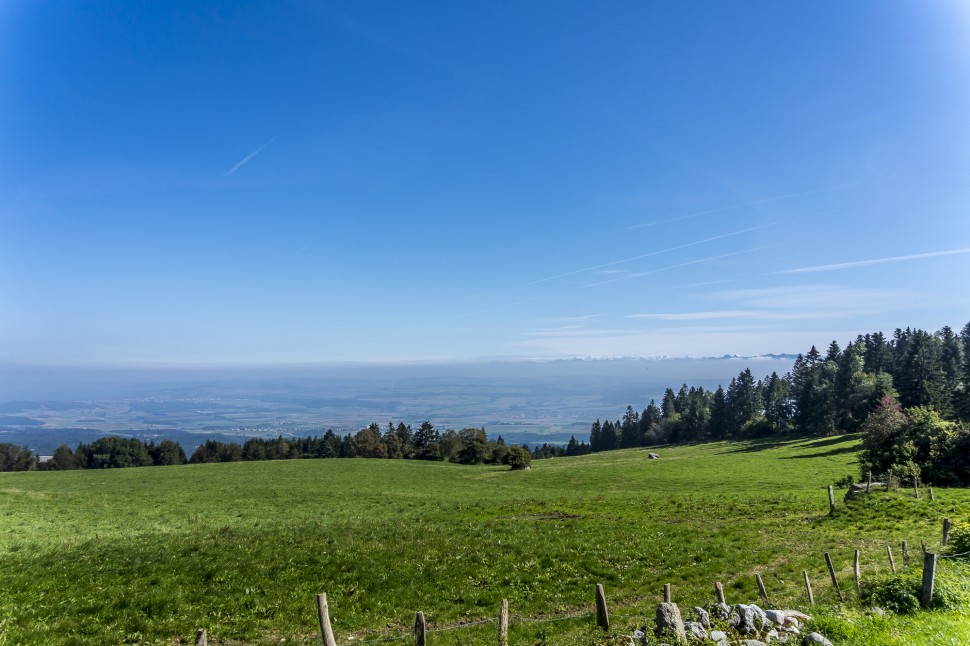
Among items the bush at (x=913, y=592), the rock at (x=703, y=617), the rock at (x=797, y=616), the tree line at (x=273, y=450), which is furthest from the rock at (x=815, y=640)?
the tree line at (x=273, y=450)

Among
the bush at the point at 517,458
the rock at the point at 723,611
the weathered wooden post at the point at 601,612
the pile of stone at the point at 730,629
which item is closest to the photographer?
the pile of stone at the point at 730,629

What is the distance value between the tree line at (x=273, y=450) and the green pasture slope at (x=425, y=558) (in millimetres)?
49726

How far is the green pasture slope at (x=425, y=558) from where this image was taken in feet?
41.6

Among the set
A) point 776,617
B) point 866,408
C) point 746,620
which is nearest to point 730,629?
point 746,620

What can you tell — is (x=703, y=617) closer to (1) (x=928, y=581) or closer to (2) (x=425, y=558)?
(1) (x=928, y=581)

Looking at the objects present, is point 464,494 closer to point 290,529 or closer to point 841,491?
point 290,529

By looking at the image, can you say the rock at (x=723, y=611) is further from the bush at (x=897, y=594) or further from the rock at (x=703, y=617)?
the bush at (x=897, y=594)

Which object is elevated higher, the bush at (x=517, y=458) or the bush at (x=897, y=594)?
the bush at (x=897, y=594)

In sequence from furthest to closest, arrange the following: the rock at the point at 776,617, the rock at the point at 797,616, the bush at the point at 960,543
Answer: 1. the bush at the point at 960,543
2. the rock at the point at 797,616
3. the rock at the point at 776,617

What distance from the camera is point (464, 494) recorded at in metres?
43.4

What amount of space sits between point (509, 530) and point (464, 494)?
1897 cm

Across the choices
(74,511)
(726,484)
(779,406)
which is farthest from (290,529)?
(779,406)

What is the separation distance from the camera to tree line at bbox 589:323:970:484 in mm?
36781

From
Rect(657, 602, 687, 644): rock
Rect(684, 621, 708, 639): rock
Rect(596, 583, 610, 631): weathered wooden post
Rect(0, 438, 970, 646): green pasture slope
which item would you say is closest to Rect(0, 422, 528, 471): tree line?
Rect(0, 438, 970, 646): green pasture slope
